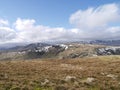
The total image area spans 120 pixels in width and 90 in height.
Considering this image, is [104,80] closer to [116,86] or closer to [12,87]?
[116,86]

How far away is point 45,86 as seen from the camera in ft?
78.4

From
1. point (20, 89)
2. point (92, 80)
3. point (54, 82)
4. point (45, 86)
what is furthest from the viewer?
point (92, 80)

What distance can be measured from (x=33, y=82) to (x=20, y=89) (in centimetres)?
274

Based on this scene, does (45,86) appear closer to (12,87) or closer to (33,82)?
(33,82)

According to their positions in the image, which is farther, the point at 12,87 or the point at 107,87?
the point at 107,87

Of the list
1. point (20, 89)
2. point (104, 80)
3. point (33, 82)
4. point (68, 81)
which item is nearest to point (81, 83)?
point (68, 81)

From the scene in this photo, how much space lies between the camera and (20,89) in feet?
72.9

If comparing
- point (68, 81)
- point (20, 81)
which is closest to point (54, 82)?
point (68, 81)

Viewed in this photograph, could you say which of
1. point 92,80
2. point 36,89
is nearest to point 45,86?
point 36,89

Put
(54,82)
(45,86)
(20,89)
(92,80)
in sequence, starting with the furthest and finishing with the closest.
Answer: (92,80), (54,82), (45,86), (20,89)

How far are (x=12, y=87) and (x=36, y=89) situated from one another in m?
2.26

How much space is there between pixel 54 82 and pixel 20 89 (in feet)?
15.0

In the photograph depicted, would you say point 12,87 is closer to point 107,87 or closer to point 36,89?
point 36,89

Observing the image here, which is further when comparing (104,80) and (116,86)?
(104,80)
